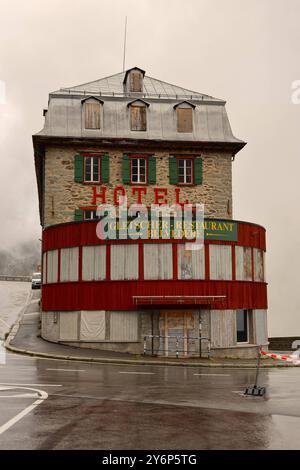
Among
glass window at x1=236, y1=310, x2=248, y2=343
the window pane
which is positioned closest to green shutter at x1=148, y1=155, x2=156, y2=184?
the window pane

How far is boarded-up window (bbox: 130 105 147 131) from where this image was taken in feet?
107

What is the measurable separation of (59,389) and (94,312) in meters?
11.7

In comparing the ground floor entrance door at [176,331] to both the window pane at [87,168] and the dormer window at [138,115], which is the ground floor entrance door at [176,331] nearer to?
the window pane at [87,168]

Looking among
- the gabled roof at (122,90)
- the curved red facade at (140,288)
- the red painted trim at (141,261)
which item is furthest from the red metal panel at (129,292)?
the gabled roof at (122,90)

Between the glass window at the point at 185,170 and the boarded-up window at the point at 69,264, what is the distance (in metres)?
9.08

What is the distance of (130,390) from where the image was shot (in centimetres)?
1357

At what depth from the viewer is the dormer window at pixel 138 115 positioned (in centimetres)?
3256

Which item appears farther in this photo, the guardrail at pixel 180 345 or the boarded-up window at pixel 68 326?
the boarded-up window at pixel 68 326

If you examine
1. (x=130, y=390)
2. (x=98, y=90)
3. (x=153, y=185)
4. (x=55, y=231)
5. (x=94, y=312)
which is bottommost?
(x=130, y=390)

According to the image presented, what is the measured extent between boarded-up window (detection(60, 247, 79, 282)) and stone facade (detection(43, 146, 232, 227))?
193 inches

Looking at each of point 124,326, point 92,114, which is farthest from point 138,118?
point 124,326

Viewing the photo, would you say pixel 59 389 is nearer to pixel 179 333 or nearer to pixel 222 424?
pixel 222 424

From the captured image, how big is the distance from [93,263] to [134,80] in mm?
14743
